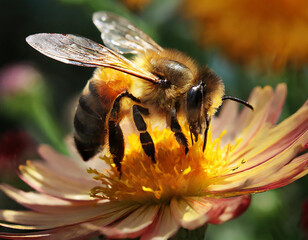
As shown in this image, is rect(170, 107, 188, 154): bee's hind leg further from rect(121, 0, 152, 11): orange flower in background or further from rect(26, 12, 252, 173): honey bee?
rect(121, 0, 152, 11): orange flower in background

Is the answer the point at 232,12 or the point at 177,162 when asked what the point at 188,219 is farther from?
the point at 232,12

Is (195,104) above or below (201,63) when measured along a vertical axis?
above

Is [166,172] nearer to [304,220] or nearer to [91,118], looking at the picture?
[91,118]

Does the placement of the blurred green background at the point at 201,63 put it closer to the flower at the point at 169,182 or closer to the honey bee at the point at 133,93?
the flower at the point at 169,182

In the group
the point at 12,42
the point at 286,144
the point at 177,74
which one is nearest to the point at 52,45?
the point at 177,74

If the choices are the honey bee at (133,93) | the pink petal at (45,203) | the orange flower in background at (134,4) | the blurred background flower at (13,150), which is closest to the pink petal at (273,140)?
the honey bee at (133,93)

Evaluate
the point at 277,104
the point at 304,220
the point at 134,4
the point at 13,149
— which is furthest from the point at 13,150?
the point at 304,220
